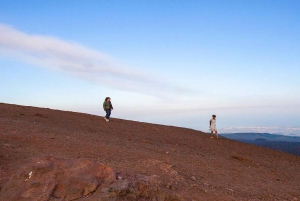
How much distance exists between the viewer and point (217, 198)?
724 cm

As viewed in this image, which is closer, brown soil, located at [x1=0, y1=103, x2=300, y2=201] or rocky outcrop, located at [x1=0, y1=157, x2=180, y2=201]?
rocky outcrop, located at [x1=0, y1=157, x2=180, y2=201]

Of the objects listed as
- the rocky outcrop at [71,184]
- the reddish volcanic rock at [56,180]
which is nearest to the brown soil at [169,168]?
the rocky outcrop at [71,184]

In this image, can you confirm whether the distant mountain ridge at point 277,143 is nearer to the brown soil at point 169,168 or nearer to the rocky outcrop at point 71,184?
the brown soil at point 169,168

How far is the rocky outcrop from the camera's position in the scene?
19.8 ft

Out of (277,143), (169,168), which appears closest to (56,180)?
(169,168)

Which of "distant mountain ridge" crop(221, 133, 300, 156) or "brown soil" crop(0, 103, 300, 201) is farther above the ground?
"distant mountain ridge" crop(221, 133, 300, 156)

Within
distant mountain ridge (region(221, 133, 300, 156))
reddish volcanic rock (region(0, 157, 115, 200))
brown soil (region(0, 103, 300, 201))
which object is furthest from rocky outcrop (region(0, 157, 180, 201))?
distant mountain ridge (region(221, 133, 300, 156))

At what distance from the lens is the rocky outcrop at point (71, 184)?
238 inches

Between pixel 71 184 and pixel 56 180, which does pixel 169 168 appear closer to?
pixel 71 184

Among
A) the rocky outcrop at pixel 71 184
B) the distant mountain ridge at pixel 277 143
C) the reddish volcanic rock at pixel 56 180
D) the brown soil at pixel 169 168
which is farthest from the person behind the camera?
the distant mountain ridge at pixel 277 143

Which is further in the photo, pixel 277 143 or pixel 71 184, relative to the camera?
pixel 277 143

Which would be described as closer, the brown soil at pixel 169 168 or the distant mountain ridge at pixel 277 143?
the brown soil at pixel 169 168

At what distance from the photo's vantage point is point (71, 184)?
6340mm

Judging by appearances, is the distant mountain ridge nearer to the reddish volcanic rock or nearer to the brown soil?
the brown soil
